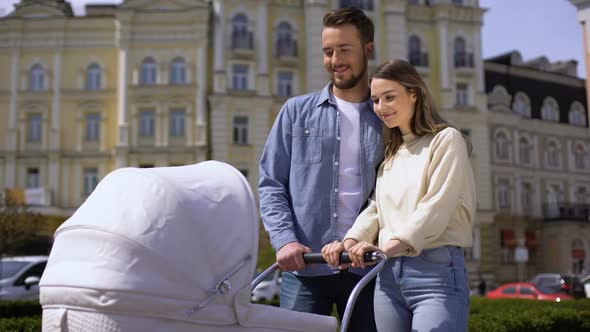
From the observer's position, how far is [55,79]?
37844mm

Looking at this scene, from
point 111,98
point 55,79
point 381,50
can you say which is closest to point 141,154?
point 111,98

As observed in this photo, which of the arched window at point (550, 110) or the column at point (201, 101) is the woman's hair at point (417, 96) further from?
the arched window at point (550, 110)

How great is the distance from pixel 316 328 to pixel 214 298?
0.55 meters

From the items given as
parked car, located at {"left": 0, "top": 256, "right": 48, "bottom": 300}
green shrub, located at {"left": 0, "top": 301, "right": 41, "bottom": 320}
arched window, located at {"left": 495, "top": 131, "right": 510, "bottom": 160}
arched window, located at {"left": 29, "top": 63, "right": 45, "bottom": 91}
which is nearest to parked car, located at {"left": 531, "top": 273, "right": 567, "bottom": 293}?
arched window, located at {"left": 495, "top": 131, "right": 510, "bottom": 160}

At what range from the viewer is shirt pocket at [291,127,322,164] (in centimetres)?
406

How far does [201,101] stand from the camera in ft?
122

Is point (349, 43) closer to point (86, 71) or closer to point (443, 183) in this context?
point (443, 183)

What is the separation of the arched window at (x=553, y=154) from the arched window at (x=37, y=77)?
2991 cm

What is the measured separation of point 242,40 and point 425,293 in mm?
35327

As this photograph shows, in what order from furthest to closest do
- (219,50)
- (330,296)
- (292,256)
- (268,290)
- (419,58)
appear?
(419,58), (219,50), (268,290), (330,296), (292,256)

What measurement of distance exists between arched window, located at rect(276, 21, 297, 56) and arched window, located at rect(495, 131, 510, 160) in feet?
43.7

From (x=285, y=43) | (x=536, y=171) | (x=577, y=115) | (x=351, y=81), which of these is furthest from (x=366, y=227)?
(x=577, y=115)

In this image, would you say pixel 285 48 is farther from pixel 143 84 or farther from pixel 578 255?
pixel 578 255

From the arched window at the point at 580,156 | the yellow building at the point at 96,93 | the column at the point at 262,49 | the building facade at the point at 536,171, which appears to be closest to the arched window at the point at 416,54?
the building facade at the point at 536,171
